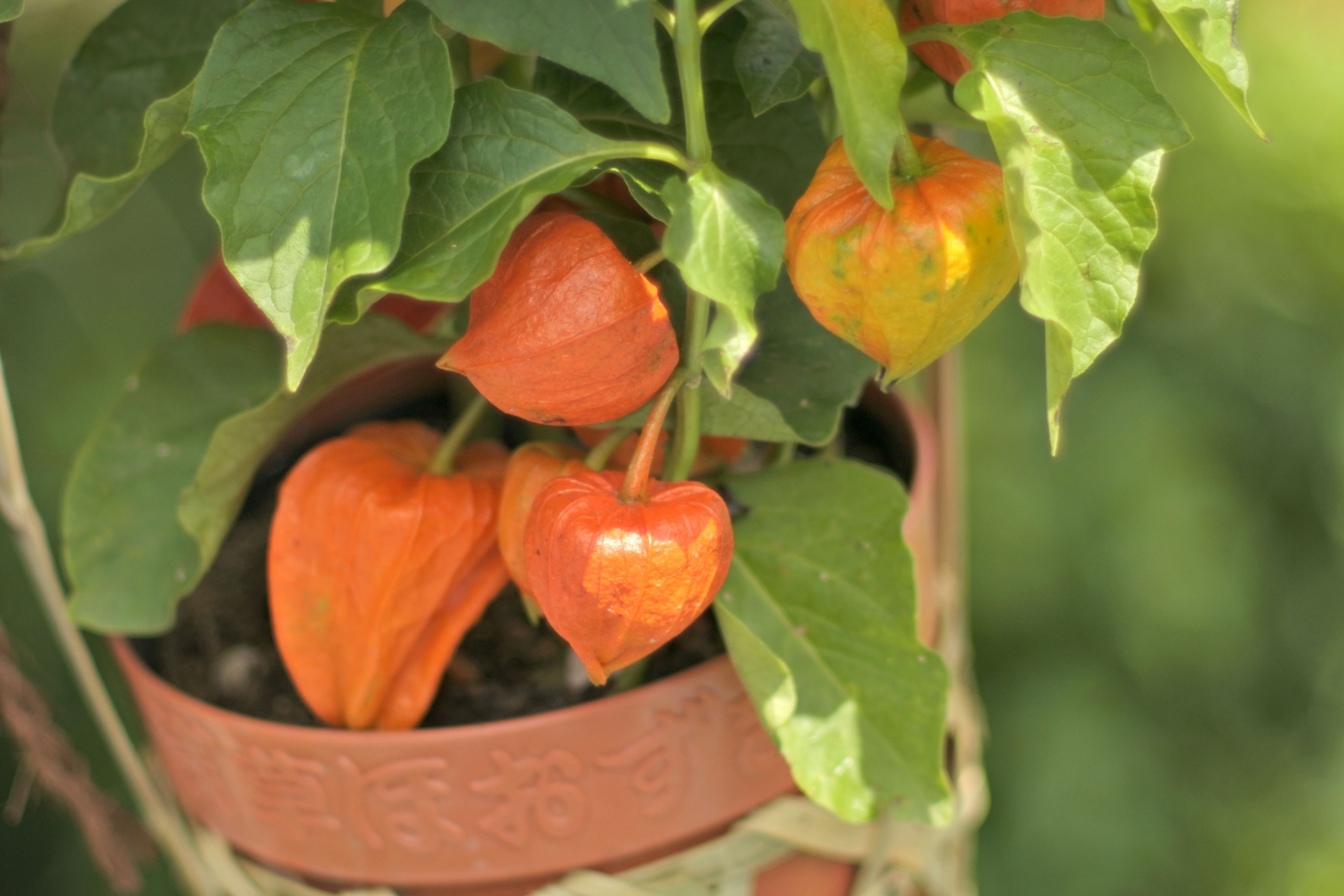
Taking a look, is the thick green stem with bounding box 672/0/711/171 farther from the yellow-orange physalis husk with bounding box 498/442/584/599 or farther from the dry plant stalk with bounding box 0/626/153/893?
the dry plant stalk with bounding box 0/626/153/893

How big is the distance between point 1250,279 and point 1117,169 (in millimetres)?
517

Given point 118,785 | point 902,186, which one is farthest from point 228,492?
point 118,785

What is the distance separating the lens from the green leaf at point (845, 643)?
0.99ft

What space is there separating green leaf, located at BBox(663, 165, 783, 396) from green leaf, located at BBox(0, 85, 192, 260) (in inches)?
4.5

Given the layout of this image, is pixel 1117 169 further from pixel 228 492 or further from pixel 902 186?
pixel 228 492

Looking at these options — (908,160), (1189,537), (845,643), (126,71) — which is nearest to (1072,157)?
(908,160)

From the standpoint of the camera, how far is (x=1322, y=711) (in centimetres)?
67

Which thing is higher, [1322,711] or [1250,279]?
[1250,279]

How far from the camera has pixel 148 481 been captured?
37 cm

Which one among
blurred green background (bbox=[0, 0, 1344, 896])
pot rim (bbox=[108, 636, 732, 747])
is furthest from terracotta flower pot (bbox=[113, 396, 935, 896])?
blurred green background (bbox=[0, 0, 1344, 896])

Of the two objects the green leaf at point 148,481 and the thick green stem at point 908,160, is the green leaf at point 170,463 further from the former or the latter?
the thick green stem at point 908,160

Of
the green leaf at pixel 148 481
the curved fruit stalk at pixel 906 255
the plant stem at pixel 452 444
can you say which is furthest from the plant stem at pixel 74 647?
the curved fruit stalk at pixel 906 255

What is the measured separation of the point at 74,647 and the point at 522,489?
0.56ft

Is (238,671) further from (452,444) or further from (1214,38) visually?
(1214,38)
